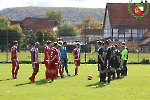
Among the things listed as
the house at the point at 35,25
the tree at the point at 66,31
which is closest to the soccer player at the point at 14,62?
the house at the point at 35,25

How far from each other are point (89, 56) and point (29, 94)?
1167 inches

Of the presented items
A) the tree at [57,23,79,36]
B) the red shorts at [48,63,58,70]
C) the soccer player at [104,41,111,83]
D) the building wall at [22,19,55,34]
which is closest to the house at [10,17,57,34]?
the building wall at [22,19,55,34]

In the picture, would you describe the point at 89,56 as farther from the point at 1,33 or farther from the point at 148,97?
the point at 148,97

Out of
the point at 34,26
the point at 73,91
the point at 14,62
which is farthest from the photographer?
the point at 34,26

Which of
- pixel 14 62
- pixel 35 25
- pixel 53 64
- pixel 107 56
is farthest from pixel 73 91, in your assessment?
pixel 35 25

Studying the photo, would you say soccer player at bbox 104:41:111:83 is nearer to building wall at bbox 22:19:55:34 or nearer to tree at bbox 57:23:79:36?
building wall at bbox 22:19:55:34

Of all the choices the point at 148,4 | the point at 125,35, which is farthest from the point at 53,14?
the point at 125,35

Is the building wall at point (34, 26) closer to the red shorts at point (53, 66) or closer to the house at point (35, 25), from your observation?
the house at point (35, 25)

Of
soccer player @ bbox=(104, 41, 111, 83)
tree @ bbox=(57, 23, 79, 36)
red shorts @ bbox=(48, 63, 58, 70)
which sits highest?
tree @ bbox=(57, 23, 79, 36)

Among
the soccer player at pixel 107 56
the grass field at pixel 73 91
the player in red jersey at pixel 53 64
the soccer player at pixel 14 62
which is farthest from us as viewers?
the soccer player at pixel 14 62

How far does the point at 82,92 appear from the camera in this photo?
17.3 m

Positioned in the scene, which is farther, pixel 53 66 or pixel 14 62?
pixel 14 62

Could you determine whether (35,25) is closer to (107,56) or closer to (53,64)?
(53,64)

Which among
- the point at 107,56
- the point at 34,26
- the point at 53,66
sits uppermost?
the point at 34,26
